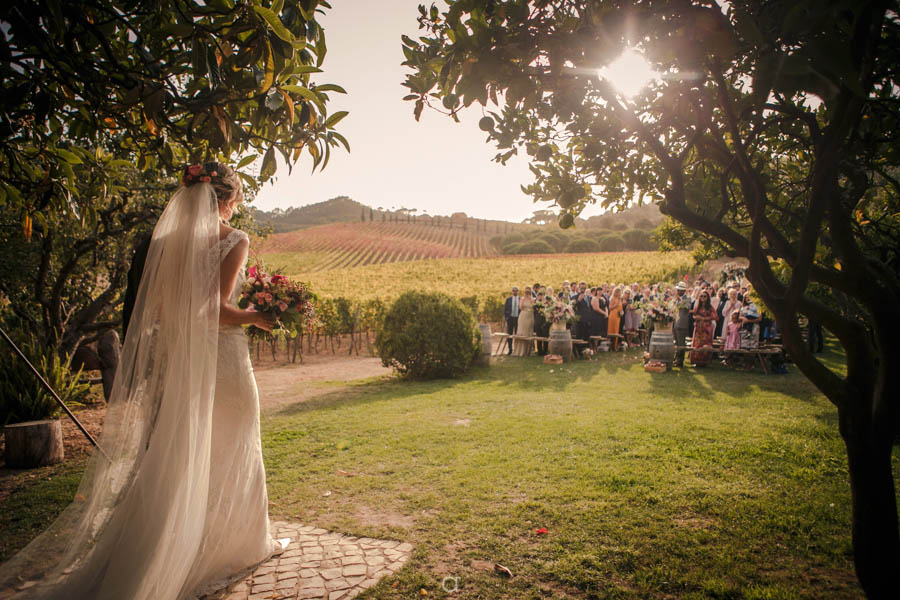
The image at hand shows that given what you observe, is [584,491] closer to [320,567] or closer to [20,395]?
[320,567]

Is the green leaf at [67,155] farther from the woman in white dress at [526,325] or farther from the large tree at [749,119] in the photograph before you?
the woman in white dress at [526,325]

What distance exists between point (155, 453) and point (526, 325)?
46.3 feet

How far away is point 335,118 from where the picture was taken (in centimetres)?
292

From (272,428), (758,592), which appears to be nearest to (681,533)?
(758,592)

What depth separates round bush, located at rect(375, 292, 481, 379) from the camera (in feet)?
36.2

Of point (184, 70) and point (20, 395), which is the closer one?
point (184, 70)

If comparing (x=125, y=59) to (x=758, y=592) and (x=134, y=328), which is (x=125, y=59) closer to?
(x=134, y=328)

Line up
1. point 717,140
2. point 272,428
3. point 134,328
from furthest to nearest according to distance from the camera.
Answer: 1. point 272,428
2. point 134,328
3. point 717,140

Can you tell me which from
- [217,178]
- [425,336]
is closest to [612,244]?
[425,336]

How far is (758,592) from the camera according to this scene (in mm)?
2943

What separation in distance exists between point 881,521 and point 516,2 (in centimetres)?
332

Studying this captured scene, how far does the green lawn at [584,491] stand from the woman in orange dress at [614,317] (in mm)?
7907

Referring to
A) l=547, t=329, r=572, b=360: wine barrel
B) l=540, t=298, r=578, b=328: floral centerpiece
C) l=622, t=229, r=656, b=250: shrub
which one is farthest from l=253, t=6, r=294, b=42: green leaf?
l=622, t=229, r=656, b=250: shrub

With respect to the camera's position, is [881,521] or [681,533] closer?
[881,521]
